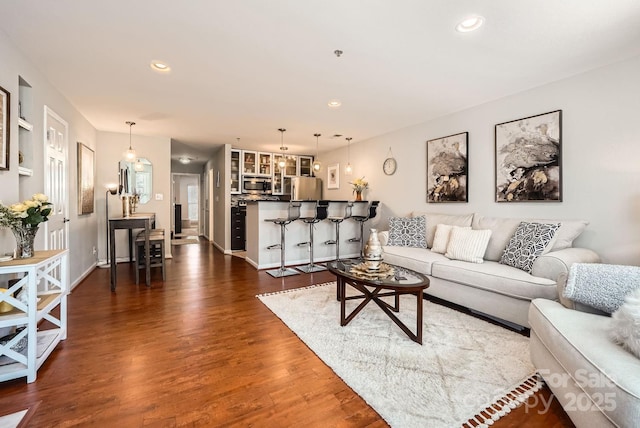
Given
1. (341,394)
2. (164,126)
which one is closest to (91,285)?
(164,126)

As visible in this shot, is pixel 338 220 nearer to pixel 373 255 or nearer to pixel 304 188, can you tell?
pixel 304 188

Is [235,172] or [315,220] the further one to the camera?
[235,172]

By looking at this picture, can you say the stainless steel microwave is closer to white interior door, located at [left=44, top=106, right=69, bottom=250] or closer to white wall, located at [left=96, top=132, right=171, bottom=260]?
white wall, located at [left=96, top=132, right=171, bottom=260]

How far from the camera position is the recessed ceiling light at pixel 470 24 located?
1952 millimetres

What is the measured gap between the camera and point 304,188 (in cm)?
695

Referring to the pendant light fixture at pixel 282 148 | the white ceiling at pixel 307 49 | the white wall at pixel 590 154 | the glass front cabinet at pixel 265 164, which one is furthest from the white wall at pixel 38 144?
the white wall at pixel 590 154

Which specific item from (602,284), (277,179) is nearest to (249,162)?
(277,179)

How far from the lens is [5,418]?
1.43 metres

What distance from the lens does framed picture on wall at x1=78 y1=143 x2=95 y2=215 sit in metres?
3.93

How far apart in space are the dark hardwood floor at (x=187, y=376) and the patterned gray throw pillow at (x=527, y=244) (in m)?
1.40

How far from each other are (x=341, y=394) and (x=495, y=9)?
2630 millimetres

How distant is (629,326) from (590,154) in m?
2.32

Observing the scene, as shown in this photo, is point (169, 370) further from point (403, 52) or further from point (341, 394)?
point (403, 52)

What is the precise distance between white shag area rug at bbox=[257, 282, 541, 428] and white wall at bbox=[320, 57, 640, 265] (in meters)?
1.49
